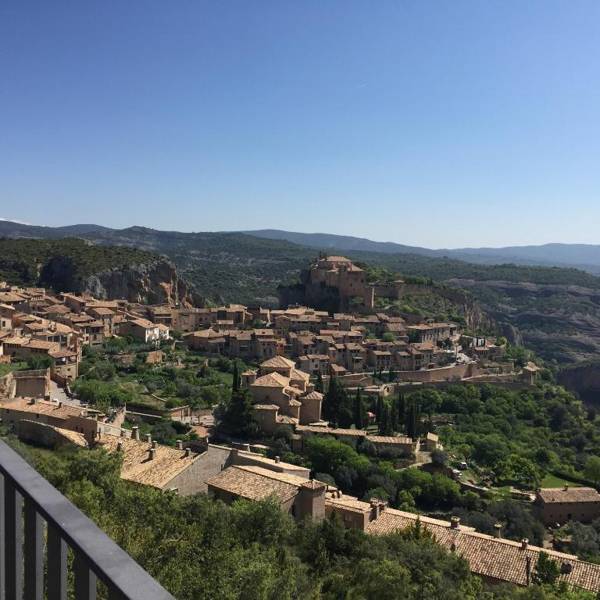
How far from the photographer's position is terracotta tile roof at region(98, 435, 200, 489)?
1745cm

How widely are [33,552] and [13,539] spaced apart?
12 centimetres

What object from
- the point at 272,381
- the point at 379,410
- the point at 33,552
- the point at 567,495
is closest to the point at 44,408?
the point at 272,381

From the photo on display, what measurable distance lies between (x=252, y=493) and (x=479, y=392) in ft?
96.3

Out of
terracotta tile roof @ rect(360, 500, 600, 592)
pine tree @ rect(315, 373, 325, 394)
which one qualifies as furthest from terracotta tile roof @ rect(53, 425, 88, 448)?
pine tree @ rect(315, 373, 325, 394)

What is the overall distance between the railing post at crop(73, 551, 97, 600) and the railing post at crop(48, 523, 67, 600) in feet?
0.32

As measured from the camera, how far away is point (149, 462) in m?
18.7

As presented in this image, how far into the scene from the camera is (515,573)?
51.5ft

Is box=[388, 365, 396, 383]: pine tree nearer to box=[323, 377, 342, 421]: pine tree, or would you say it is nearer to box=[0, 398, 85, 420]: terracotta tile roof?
box=[323, 377, 342, 421]: pine tree

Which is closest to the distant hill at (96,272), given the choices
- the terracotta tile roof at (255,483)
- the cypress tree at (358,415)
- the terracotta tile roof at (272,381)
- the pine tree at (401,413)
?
the terracotta tile roof at (272,381)

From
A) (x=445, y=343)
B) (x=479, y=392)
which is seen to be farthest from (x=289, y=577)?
(x=445, y=343)

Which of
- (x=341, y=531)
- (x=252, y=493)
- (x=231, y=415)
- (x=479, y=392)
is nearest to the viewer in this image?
(x=341, y=531)

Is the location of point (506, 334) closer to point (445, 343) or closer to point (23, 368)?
point (445, 343)

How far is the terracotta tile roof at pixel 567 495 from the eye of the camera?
82.7 ft

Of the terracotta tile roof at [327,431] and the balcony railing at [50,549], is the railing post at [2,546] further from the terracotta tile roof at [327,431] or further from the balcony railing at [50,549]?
the terracotta tile roof at [327,431]
